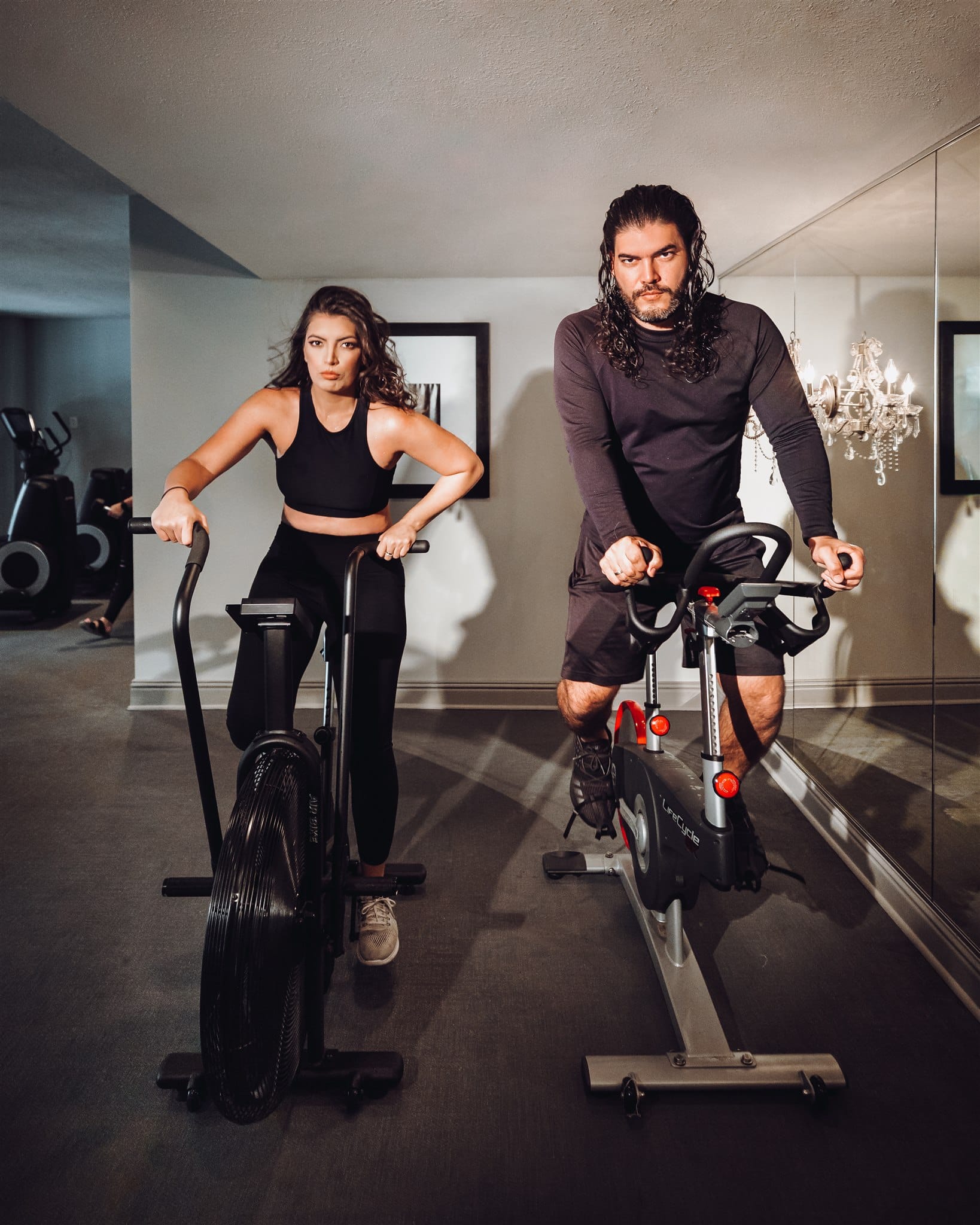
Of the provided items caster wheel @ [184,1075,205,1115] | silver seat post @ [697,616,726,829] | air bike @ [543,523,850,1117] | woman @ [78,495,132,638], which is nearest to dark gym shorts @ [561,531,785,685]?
air bike @ [543,523,850,1117]

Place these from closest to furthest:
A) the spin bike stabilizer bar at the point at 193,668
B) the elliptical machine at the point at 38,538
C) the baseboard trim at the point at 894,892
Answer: the spin bike stabilizer bar at the point at 193,668, the baseboard trim at the point at 894,892, the elliptical machine at the point at 38,538

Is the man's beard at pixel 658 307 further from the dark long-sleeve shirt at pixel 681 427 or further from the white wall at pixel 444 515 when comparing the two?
the white wall at pixel 444 515

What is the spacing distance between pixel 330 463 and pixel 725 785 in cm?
115

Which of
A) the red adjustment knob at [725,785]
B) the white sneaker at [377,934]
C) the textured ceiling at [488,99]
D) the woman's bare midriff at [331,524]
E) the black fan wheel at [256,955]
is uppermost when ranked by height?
the textured ceiling at [488,99]

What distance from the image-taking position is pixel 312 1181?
1396 millimetres

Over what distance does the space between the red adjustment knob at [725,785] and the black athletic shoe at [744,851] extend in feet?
0.16

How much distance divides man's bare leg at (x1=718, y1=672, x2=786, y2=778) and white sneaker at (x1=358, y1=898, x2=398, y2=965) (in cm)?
91

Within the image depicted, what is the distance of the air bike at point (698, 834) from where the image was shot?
1.56m

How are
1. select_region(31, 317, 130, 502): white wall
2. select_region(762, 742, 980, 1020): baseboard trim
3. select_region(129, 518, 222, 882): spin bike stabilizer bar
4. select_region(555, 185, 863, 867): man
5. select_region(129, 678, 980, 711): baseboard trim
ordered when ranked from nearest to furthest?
select_region(129, 518, 222, 882): spin bike stabilizer bar
select_region(555, 185, 863, 867): man
select_region(762, 742, 980, 1020): baseboard trim
select_region(129, 678, 980, 711): baseboard trim
select_region(31, 317, 130, 502): white wall

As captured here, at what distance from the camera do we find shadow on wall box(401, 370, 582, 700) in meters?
4.43

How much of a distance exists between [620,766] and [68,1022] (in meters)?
1.36

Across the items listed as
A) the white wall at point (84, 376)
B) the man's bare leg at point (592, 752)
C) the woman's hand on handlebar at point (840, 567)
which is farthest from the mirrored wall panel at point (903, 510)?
the white wall at point (84, 376)

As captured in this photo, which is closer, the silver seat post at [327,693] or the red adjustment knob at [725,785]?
the red adjustment knob at [725,785]

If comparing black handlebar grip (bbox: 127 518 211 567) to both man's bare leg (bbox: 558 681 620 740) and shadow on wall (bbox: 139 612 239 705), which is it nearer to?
man's bare leg (bbox: 558 681 620 740)
